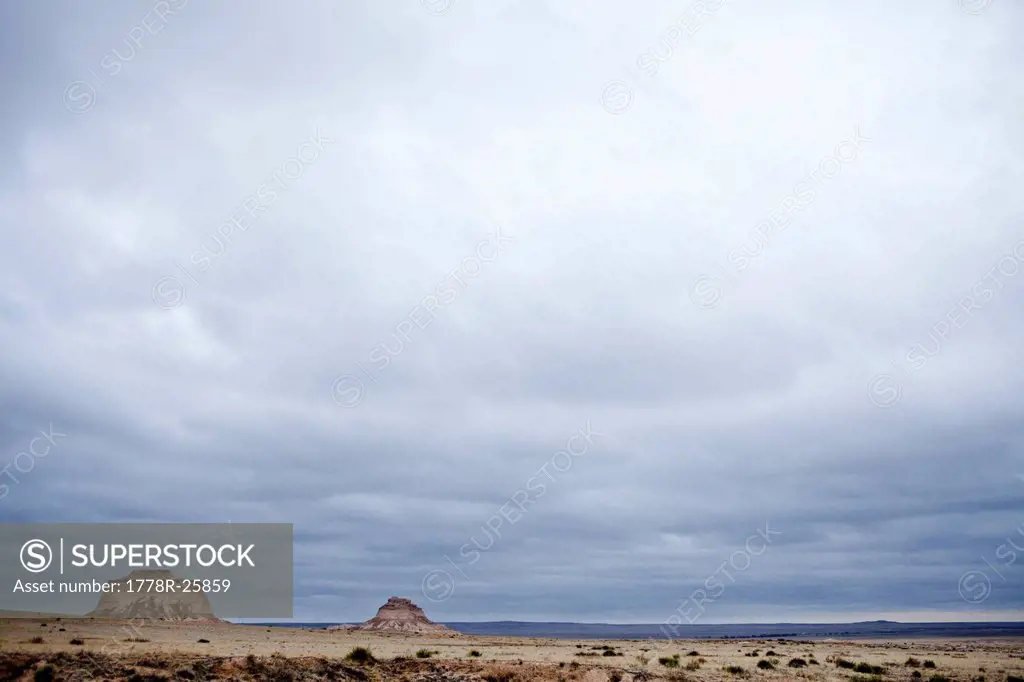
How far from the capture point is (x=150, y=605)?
149 metres

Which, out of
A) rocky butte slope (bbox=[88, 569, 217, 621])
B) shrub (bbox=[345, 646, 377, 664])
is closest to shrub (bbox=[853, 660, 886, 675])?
shrub (bbox=[345, 646, 377, 664])

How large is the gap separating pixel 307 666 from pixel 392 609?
154 metres

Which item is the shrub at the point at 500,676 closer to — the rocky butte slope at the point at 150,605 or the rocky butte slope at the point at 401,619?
the rocky butte slope at the point at 150,605

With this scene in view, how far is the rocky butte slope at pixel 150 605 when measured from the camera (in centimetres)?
14250

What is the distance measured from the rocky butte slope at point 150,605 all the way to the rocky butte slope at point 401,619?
107 ft

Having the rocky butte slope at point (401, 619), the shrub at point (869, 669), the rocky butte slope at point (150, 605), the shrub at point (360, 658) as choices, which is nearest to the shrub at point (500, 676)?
the shrub at point (360, 658)

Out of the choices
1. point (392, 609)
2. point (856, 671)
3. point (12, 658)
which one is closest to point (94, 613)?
point (392, 609)

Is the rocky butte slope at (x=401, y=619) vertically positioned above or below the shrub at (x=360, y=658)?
below

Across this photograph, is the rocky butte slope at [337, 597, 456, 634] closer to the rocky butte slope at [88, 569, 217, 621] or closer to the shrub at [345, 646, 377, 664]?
the rocky butte slope at [88, 569, 217, 621]

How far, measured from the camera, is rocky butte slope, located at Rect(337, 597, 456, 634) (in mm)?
169250

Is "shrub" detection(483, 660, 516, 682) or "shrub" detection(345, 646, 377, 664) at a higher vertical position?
"shrub" detection(345, 646, 377, 664)

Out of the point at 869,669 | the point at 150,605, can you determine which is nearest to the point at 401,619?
the point at 150,605

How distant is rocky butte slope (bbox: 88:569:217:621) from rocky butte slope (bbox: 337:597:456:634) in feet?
107

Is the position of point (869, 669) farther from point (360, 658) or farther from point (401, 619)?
point (401, 619)
